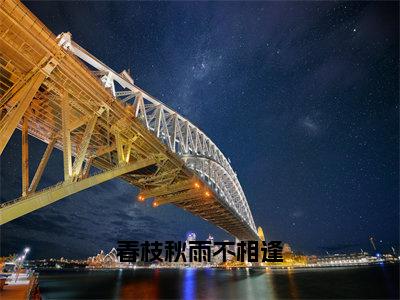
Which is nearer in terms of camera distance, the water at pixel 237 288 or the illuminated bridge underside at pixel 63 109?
the illuminated bridge underside at pixel 63 109

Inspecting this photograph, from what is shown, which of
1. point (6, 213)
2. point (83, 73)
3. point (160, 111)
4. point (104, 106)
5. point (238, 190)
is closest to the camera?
point (6, 213)

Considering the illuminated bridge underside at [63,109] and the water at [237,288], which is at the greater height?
the illuminated bridge underside at [63,109]

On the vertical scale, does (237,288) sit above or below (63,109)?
below

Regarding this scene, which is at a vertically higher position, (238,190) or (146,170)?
(238,190)

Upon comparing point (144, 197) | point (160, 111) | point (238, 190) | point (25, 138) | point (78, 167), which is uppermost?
point (238, 190)

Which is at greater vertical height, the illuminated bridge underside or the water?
the illuminated bridge underside

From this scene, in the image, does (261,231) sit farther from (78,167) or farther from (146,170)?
(78,167)

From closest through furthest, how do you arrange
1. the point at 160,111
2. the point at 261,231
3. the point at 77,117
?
the point at 77,117
the point at 160,111
the point at 261,231

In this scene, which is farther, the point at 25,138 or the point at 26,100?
the point at 25,138

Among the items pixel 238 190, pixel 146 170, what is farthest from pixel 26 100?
pixel 238 190

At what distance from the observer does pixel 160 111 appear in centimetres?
2227

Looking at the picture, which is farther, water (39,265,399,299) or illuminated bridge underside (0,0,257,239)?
water (39,265,399,299)

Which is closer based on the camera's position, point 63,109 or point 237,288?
point 63,109

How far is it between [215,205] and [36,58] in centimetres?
3280
